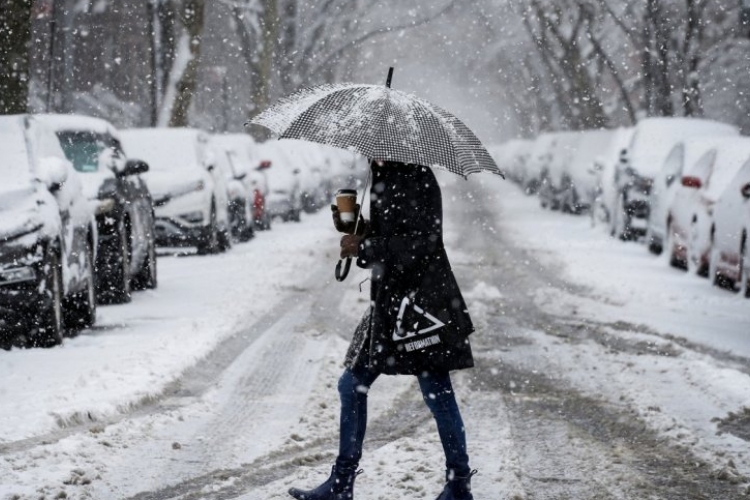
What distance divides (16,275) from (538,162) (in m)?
30.4

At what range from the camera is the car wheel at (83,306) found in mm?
10102

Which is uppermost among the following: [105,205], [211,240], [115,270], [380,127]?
[380,127]

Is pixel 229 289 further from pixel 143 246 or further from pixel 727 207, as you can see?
pixel 727 207

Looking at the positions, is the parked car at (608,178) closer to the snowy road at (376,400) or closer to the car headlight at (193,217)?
the car headlight at (193,217)

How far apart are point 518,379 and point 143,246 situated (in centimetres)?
567

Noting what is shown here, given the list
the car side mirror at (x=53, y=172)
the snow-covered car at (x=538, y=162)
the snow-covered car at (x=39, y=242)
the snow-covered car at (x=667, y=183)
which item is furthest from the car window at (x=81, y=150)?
the snow-covered car at (x=538, y=162)

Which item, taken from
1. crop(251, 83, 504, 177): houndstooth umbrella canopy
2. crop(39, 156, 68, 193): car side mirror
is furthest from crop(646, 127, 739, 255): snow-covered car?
crop(251, 83, 504, 177): houndstooth umbrella canopy

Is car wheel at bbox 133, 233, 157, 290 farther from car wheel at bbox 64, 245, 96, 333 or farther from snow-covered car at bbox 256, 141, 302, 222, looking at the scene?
snow-covered car at bbox 256, 141, 302, 222

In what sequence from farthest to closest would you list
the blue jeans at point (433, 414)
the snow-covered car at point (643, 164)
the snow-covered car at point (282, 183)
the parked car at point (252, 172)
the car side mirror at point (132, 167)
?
1. the snow-covered car at point (282, 183)
2. the parked car at point (252, 172)
3. the snow-covered car at point (643, 164)
4. the car side mirror at point (132, 167)
5. the blue jeans at point (433, 414)

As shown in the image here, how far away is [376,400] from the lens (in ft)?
24.5

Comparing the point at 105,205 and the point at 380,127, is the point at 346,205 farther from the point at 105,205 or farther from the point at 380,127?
the point at 105,205

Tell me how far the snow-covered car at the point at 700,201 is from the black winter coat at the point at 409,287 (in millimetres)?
Answer: 9145

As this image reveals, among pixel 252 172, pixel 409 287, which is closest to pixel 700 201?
pixel 252 172

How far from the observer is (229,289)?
13.1 metres
